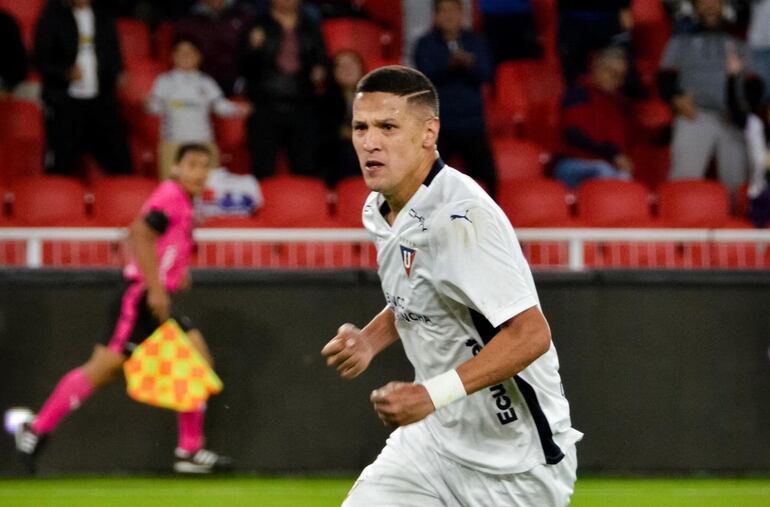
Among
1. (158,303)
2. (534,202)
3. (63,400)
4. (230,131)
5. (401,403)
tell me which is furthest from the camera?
(230,131)

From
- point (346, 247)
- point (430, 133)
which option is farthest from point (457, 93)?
point (430, 133)

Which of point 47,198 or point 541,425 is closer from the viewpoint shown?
point 541,425

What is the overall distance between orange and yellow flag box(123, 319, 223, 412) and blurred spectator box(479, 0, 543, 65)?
Answer: 5027mm

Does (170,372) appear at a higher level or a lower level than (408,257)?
lower

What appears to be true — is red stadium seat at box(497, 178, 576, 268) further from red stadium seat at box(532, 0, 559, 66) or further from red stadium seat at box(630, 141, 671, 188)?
red stadium seat at box(532, 0, 559, 66)

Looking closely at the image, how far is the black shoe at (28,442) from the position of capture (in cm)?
823

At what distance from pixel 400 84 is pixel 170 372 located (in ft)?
15.0

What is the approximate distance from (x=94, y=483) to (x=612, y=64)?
19.6 feet

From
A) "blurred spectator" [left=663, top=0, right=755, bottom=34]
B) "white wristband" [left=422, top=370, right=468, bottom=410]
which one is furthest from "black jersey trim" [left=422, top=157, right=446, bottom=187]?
"blurred spectator" [left=663, top=0, right=755, bottom=34]

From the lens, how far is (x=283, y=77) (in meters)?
11.0

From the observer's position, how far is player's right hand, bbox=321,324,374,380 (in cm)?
409

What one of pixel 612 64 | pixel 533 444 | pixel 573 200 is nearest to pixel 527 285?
pixel 533 444

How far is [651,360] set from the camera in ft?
28.6

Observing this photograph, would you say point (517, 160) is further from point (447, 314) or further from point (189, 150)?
point (447, 314)
